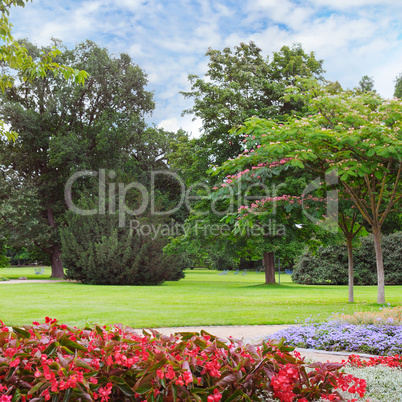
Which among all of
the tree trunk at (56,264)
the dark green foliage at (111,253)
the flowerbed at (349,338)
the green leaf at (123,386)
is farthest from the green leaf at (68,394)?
the tree trunk at (56,264)

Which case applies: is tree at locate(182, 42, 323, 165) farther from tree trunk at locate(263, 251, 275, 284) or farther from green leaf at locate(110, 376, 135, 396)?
green leaf at locate(110, 376, 135, 396)

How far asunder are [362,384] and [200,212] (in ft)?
52.0

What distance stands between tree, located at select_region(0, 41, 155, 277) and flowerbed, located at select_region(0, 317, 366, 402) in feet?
80.2

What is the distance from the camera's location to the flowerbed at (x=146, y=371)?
221 centimetres

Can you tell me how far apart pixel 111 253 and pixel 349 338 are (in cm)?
1696

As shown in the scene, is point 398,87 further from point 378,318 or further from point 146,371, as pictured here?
point 146,371

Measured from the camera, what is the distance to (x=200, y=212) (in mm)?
18312

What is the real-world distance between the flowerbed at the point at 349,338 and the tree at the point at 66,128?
22665mm

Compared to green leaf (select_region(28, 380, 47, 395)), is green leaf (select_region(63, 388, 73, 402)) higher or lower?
lower

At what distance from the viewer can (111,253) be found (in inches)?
826

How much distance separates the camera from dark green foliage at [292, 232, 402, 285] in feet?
76.4

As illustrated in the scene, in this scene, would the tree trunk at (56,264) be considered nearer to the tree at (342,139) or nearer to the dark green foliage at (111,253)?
the dark green foliage at (111,253)

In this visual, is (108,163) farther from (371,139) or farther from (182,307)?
(371,139)

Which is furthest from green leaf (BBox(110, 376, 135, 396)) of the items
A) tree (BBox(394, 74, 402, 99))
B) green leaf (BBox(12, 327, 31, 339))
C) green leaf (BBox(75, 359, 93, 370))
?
tree (BBox(394, 74, 402, 99))
